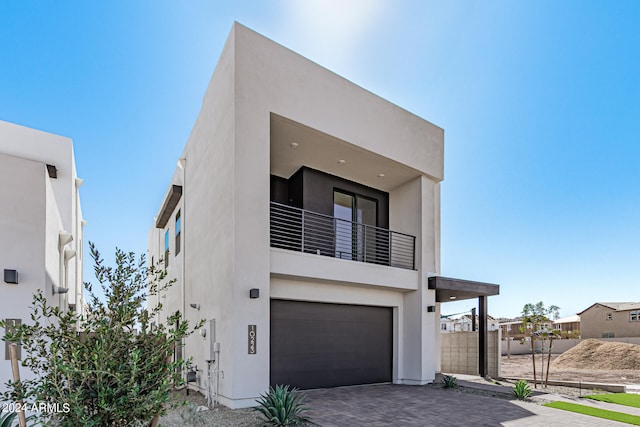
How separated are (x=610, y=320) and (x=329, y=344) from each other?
1496 inches

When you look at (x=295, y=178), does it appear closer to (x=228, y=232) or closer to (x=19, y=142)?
(x=228, y=232)

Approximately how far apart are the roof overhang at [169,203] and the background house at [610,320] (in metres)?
39.8

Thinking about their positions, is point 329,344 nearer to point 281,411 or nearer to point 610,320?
point 281,411

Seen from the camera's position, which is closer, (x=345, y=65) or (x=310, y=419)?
(x=310, y=419)

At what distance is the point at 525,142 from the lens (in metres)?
15.2

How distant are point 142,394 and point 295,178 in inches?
363

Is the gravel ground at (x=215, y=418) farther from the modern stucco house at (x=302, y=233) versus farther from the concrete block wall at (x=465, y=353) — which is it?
the concrete block wall at (x=465, y=353)

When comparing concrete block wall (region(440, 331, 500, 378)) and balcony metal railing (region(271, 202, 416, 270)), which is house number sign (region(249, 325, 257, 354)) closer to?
balcony metal railing (region(271, 202, 416, 270))

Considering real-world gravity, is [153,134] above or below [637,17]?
below

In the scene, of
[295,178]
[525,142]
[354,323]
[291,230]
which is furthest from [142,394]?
[525,142]

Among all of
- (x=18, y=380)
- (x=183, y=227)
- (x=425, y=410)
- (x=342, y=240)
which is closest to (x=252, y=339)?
(x=425, y=410)

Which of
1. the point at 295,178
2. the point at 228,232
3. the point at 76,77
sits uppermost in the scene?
the point at 76,77

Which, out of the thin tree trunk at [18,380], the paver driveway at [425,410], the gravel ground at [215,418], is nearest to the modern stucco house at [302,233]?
the gravel ground at [215,418]

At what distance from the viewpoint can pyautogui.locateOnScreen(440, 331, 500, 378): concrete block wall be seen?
13.5 metres
